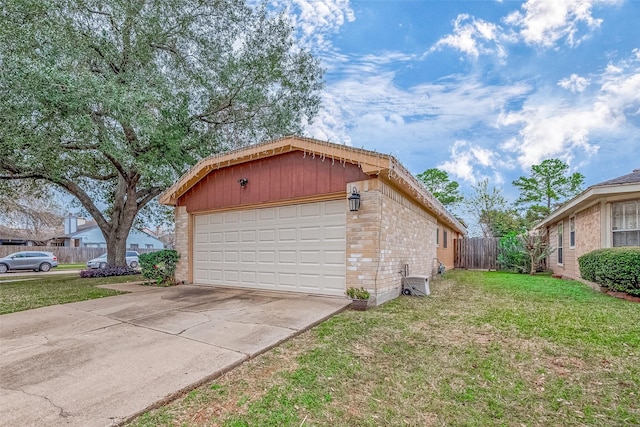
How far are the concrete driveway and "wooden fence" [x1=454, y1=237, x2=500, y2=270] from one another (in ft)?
44.4

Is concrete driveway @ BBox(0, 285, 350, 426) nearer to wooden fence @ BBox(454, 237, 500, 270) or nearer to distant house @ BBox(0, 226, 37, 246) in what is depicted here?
wooden fence @ BBox(454, 237, 500, 270)

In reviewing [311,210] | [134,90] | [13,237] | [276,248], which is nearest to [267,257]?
[276,248]

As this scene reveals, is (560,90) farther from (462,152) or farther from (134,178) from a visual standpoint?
(134,178)

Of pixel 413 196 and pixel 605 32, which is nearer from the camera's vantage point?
pixel 413 196

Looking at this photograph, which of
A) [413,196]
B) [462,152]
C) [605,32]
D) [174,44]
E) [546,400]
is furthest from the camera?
[462,152]

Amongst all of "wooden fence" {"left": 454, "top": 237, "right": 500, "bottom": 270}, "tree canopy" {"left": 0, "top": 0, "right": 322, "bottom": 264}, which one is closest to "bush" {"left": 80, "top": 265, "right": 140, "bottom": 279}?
"tree canopy" {"left": 0, "top": 0, "right": 322, "bottom": 264}

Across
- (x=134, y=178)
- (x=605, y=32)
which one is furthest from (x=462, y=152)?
(x=134, y=178)

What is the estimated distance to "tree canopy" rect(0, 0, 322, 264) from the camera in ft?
27.5

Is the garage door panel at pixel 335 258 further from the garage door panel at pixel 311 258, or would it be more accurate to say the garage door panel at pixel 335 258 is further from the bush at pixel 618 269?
the bush at pixel 618 269

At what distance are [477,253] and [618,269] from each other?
1051 cm

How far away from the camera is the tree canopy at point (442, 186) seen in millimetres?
28922

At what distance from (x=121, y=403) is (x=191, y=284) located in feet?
21.9

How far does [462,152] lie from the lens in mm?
20906

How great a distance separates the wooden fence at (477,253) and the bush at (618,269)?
8.88 m
